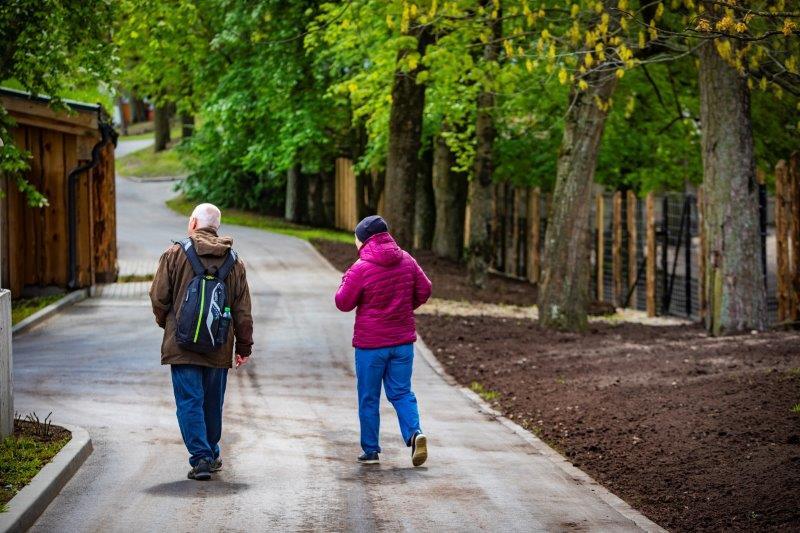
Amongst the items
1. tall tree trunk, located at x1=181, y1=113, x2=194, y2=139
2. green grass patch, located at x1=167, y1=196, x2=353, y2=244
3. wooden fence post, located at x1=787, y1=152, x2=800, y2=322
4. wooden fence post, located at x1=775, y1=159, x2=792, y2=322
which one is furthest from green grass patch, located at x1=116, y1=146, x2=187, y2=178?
wooden fence post, located at x1=787, y1=152, x2=800, y2=322

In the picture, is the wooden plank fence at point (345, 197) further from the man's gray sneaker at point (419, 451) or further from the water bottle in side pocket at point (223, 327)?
the water bottle in side pocket at point (223, 327)

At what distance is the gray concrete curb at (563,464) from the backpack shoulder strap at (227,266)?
2.90m

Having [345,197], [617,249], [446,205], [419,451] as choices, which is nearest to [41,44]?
[419,451]

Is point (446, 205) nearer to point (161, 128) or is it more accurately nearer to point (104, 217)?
point (104, 217)

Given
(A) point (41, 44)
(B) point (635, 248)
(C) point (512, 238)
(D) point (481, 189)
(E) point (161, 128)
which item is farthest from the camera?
(E) point (161, 128)

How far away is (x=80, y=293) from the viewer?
22.9m

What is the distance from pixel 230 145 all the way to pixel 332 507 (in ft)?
102

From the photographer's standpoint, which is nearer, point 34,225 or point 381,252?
point 381,252

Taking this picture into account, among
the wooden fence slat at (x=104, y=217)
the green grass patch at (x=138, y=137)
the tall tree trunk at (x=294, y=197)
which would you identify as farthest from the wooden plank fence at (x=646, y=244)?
the green grass patch at (x=138, y=137)

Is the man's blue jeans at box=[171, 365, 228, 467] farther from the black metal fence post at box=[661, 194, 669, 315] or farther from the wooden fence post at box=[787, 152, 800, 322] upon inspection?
the black metal fence post at box=[661, 194, 669, 315]

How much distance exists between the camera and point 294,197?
44.7 meters

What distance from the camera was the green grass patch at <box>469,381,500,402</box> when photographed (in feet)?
46.0

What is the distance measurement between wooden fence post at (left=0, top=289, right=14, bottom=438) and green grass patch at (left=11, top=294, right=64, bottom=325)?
9731mm

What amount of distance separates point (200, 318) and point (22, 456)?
1630mm
